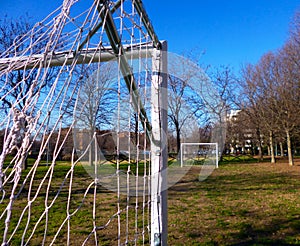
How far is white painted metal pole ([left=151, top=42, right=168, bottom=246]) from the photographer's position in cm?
186

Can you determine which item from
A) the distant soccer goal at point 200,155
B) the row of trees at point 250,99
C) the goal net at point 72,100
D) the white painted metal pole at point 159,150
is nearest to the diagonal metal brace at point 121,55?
the goal net at point 72,100

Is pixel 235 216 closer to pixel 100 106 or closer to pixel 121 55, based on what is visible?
pixel 100 106

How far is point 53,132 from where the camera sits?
4.16 ft

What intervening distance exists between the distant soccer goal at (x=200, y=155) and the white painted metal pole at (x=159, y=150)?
356 inches

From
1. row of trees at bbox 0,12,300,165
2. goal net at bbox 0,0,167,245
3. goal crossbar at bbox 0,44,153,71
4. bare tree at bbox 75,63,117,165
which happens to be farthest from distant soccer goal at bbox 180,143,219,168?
goal crossbar at bbox 0,44,153,71

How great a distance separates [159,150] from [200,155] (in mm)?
10785

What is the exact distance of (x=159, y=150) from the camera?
1.90 meters

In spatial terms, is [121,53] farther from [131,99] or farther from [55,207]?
[55,207]

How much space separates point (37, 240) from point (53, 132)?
1.85 m

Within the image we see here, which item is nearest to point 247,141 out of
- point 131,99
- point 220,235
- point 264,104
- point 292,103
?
point 264,104

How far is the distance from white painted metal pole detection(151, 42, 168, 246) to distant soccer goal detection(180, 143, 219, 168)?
9.04 m

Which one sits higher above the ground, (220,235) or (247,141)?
(247,141)

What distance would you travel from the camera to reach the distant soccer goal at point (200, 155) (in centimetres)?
1127

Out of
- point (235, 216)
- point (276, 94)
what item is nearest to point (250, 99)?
Answer: point (276, 94)
